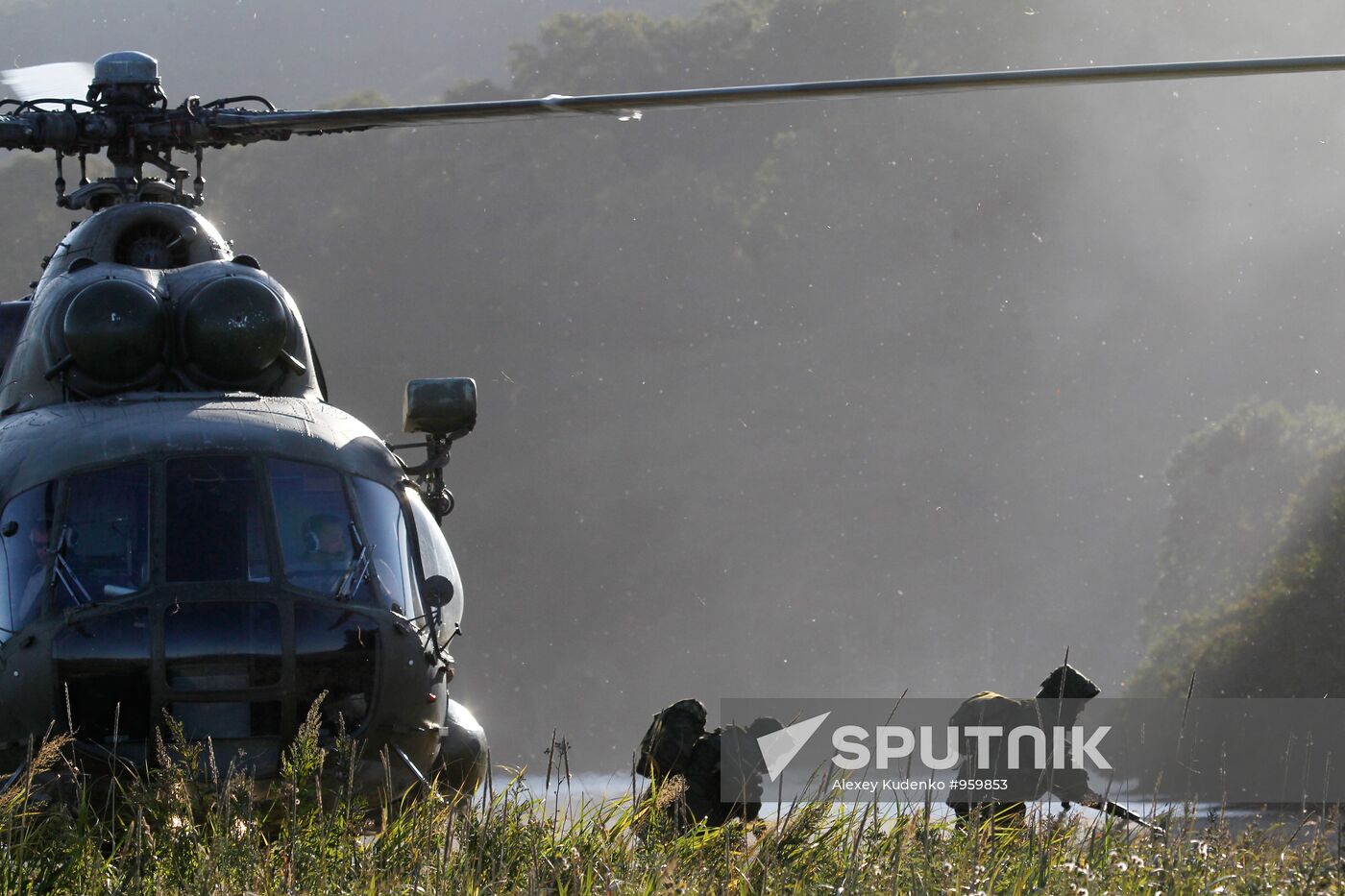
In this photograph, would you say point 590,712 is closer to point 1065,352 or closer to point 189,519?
point 1065,352

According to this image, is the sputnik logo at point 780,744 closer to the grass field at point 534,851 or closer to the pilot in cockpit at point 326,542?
the grass field at point 534,851

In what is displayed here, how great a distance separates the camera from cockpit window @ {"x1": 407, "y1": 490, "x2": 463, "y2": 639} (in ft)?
28.6

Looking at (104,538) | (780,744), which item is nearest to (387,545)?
(104,538)

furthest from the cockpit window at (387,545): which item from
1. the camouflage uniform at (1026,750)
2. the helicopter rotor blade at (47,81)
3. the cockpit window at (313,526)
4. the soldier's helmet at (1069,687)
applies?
the helicopter rotor blade at (47,81)

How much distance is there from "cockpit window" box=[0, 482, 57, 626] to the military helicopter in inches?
0.4

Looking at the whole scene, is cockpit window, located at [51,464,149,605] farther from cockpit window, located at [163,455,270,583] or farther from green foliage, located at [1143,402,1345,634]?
green foliage, located at [1143,402,1345,634]

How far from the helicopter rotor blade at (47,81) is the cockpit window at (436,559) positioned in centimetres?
356

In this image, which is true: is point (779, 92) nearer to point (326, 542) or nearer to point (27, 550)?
point (326, 542)

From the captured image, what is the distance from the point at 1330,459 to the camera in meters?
54.9

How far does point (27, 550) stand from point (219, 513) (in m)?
0.85

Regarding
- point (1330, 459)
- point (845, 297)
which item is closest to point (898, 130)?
point (845, 297)

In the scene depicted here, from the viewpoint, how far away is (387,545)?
845 cm

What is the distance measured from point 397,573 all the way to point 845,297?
368 ft

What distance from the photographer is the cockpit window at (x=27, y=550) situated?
764 cm
